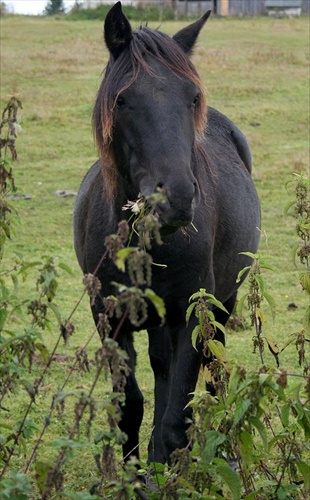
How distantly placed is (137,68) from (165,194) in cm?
90

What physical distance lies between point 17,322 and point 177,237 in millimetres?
4162

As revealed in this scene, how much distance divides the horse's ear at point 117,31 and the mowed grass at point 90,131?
97cm

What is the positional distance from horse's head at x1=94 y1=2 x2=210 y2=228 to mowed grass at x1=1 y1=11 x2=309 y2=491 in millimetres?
563

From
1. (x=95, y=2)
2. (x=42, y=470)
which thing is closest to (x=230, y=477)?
(x=42, y=470)

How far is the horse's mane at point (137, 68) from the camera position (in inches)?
176

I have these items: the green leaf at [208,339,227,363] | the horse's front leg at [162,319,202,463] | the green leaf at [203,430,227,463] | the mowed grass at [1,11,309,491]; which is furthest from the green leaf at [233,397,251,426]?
the horse's front leg at [162,319,202,463]

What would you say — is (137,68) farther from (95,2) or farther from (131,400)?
(95,2)

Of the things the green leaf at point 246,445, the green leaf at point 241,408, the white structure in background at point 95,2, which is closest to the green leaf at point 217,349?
the green leaf at point 246,445

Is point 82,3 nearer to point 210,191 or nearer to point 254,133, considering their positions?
point 254,133

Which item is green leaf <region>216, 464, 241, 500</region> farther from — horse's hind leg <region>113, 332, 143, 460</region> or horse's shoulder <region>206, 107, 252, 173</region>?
horse's shoulder <region>206, 107, 252, 173</region>

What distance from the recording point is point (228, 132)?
686cm

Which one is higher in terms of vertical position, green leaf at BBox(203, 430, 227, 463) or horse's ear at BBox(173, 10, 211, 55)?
horse's ear at BBox(173, 10, 211, 55)

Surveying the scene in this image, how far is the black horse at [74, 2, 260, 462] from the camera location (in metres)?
4.17

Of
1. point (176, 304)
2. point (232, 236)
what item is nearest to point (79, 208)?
point (232, 236)
